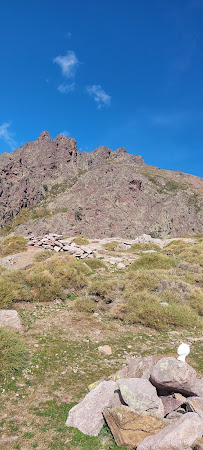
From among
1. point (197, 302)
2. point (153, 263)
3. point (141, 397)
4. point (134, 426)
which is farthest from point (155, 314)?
point (153, 263)

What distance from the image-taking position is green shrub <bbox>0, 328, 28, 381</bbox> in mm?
7408

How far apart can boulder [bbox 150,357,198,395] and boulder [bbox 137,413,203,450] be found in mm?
711

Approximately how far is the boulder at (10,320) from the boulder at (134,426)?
6763 millimetres

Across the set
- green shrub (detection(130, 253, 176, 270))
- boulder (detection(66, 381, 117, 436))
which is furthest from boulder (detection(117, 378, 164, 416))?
green shrub (detection(130, 253, 176, 270))

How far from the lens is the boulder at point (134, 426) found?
197 inches

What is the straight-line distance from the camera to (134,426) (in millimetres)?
5023

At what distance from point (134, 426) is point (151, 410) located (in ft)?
1.48

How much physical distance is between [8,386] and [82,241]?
103 feet

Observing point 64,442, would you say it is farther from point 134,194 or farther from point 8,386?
point 134,194

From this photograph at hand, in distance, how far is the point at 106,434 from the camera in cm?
542

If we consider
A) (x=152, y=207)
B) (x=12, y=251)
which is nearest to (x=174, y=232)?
(x=152, y=207)

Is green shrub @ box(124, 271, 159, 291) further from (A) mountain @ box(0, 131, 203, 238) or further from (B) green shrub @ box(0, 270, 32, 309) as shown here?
(A) mountain @ box(0, 131, 203, 238)

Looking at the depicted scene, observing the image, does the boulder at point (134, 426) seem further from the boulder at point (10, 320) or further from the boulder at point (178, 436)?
the boulder at point (10, 320)

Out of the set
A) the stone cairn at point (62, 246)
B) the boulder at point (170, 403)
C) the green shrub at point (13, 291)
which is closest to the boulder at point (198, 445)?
the boulder at point (170, 403)
